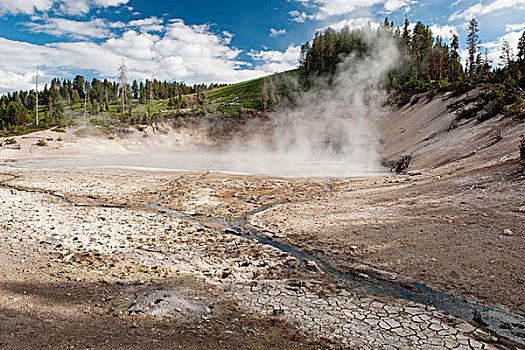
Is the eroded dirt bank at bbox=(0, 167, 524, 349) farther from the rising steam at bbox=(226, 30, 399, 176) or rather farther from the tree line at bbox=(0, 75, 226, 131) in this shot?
the tree line at bbox=(0, 75, 226, 131)

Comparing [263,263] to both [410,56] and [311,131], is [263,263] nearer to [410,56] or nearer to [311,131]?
[311,131]

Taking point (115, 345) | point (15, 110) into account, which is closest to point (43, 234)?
point (115, 345)

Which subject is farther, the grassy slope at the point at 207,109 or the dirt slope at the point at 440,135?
the grassy slope at the point at 207,109

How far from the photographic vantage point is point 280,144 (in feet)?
157

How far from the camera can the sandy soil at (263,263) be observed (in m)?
5.04

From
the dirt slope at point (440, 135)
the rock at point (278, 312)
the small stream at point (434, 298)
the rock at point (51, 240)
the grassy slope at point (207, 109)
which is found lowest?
the rock at point (278, 312)

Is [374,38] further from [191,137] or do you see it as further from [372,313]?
[372,313]

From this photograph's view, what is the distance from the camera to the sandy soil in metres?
5.04

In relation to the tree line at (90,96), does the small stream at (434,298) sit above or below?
below

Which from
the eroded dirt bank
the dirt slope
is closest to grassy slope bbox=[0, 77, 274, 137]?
the dirt slope

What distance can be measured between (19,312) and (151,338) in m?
2.55

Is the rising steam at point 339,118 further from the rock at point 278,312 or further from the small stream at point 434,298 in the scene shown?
the rock at point 278,312

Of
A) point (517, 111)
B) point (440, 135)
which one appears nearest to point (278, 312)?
point (517, 111)

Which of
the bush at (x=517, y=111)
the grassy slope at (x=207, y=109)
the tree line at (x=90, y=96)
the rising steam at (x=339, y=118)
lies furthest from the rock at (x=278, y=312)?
the tree line at (x=90, y=96)
